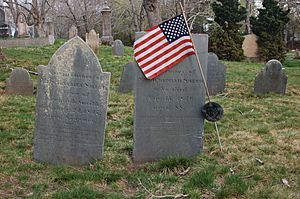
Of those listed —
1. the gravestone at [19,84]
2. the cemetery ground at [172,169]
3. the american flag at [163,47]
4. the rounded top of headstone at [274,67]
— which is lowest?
the cemetery ground at [172,169]

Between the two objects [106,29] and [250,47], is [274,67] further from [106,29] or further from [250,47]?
[106,29]

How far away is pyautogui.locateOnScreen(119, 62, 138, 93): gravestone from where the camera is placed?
10266mm

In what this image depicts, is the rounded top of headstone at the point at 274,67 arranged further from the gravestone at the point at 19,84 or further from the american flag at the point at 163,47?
the gravestone at the point at 19,84

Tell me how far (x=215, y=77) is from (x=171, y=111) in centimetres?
542

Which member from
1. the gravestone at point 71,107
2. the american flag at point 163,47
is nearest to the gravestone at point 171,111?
the american flag at point 163,47

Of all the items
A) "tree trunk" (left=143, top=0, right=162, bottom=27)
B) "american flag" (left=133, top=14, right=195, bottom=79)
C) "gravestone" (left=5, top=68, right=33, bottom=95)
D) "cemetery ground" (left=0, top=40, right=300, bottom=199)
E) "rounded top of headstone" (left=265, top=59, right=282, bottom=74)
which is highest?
"tree trunk" (left=143, top=0, right=162, bottom=27)

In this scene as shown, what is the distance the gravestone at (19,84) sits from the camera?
9.87 meters

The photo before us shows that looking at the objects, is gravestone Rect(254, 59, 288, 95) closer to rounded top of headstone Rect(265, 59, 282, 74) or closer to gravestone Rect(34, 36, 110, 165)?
rounded top of headstone Rect(265, 59, 282, 74)

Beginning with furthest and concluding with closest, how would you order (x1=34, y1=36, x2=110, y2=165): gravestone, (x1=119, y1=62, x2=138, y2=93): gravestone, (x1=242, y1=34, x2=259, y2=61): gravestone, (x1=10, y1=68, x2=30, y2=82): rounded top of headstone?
(x1=242, y1=34, x2=259, y2=61): gravestone
(x1=119, y1=62, x2=138, y2=93): gravestone
(x1=10, y1=68, x2=30, y2=82): rounded top of headstone
(x1=34, y1=36, x2=110, y2=165): gravestone

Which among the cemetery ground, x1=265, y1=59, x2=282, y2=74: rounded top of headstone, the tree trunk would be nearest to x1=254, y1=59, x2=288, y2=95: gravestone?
x1=265, y1=59, x2=282, y2=74: rounded top of headstone

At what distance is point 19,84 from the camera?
9.91m

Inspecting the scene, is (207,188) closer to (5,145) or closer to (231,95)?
(5,145)

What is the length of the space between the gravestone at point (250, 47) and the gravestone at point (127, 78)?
13.8 metres

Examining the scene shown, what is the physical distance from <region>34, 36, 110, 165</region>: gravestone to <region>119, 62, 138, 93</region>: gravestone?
5.16m
